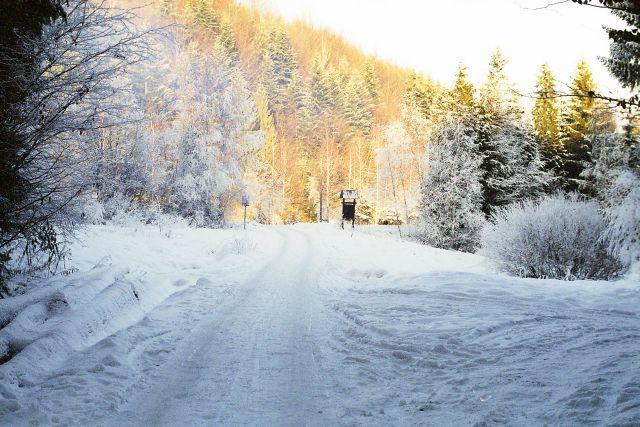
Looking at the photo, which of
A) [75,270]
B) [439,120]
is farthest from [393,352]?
[439,120]

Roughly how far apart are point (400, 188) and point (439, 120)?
9.39 meters

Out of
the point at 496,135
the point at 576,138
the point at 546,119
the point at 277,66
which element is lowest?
the point at 496,135

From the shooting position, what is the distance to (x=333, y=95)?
221 feet

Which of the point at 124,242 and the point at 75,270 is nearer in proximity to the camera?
the point at 75,270

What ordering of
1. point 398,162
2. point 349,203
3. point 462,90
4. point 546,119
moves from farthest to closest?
point 546,119
point 398,162
point 462,90
point 349,203

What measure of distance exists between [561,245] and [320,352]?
1183cm

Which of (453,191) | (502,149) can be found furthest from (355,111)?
(453,191)

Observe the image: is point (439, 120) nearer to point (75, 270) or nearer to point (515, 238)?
point (515, 238)

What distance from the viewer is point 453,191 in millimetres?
27453

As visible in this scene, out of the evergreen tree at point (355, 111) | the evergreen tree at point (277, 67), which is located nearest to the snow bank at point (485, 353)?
the evergreen tree at point (355, 111)

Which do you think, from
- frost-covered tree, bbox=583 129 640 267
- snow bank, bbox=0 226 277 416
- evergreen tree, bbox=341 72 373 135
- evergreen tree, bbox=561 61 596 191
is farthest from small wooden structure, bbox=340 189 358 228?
evergreen tree, bbox=341 72 373 135

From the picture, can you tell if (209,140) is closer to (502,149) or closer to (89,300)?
(502,149)

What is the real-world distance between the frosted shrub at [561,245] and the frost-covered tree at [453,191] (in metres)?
12.1

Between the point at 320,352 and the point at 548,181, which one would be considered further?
the point at 548,181
